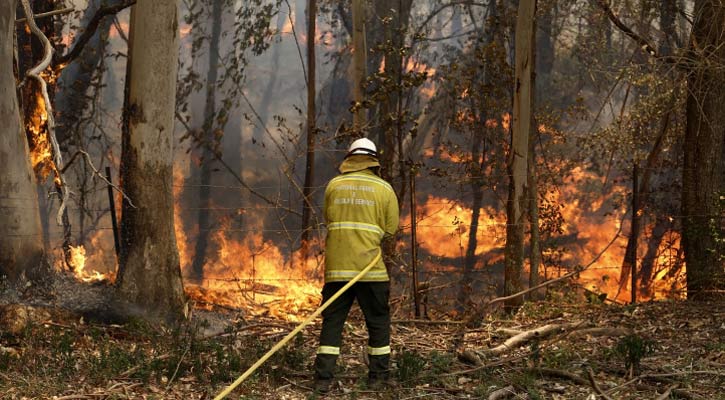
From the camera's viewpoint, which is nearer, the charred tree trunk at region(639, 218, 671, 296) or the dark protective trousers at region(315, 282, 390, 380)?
the dark protective trousers at region(315, 282, 390, 380)

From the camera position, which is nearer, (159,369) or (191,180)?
(159,369)

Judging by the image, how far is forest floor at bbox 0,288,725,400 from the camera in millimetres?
6355

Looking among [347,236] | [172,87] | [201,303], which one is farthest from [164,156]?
[347,236]

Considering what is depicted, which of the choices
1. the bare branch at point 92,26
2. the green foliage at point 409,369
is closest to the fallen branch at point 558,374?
the green foliage at point 409,369

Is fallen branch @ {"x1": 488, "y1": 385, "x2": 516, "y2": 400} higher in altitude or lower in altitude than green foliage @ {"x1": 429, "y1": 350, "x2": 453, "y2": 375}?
lower

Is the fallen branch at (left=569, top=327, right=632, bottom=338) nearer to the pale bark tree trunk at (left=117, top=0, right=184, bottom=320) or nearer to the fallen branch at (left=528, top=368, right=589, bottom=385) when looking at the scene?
the fallen branch at (left=528, top=368, right=589, bottom=385)

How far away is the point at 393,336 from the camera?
8.78m

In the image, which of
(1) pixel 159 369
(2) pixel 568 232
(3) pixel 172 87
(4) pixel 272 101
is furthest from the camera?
(4) pixel 272 101

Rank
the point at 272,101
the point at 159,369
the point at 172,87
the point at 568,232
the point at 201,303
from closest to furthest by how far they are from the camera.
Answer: the point at 159,369
the point at 172,87
the point at 201,303
the point at 568,232
the point at 272,101

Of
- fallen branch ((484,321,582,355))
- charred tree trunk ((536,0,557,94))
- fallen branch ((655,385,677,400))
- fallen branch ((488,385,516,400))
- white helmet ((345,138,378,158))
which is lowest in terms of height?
fallen branch ((488,385,516,400))

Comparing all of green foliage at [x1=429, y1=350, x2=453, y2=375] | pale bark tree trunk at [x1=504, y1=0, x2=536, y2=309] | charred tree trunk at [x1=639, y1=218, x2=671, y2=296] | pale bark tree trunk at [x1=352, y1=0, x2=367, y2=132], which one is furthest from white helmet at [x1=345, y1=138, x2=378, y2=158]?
charred tree trunk at [x1=639, y1=218, x2=671, y2=296]

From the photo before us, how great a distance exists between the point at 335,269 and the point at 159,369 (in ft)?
5.18

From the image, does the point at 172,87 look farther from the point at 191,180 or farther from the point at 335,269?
the point at 191,180

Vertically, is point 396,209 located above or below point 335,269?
above
